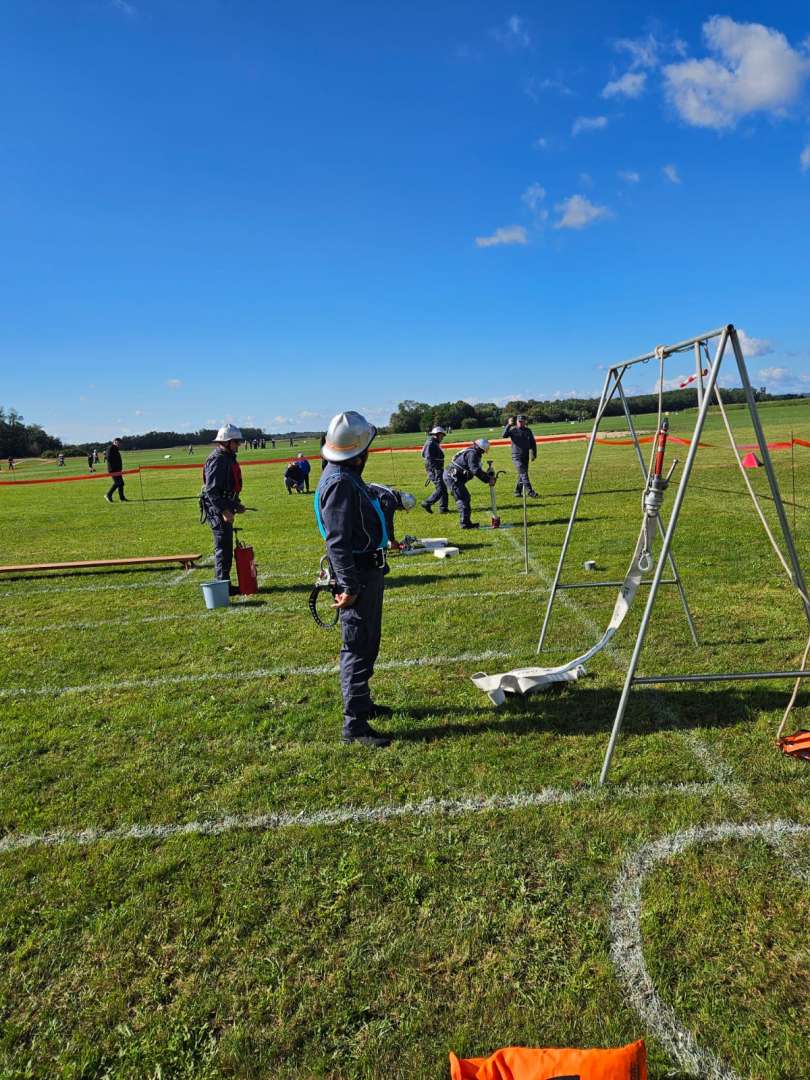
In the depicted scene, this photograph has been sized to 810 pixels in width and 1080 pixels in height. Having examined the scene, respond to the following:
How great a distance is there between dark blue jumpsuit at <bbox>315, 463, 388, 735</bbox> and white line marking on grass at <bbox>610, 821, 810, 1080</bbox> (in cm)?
217

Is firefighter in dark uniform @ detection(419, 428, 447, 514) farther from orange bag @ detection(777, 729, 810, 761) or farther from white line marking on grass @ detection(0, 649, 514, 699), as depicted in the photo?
orange bag @ detection(777, 729, 810, 761)

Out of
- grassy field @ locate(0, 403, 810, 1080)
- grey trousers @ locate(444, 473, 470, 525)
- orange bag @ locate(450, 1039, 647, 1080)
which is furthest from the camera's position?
grey trousers @ locate(444, 473, 470, 525)

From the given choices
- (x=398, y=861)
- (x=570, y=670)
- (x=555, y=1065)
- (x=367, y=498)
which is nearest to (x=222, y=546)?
(x=367, y=498)

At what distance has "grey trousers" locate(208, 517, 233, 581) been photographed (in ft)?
31.2

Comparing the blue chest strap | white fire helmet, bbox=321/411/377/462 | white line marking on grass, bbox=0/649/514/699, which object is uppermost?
white fire helmet, bbox=321/411/377/462

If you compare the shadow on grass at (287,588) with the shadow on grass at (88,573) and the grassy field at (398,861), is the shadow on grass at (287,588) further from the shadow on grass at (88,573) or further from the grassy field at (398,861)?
the shadow on grass at (88,573)

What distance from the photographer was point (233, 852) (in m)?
3.67

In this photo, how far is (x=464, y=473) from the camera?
44.7ft

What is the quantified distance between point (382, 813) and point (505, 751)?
110cm

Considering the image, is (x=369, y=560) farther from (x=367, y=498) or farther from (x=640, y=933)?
(x=640, y=933)

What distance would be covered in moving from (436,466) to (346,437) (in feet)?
39.8

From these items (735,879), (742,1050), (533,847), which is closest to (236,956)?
(533,847)

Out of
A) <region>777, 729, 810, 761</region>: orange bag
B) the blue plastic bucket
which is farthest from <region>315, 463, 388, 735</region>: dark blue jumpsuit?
the blue plastic bucket

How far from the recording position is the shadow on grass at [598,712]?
193 inches
